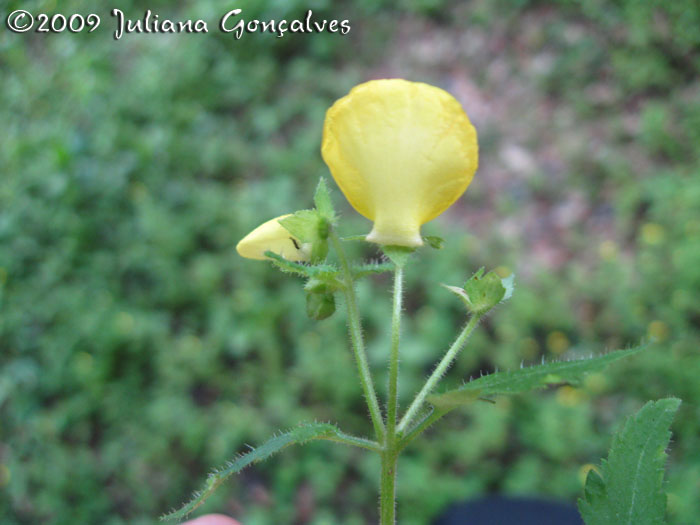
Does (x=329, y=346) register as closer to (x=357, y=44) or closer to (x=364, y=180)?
(x=364, y=180)

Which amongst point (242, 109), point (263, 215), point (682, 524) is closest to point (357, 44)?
point (242, 109)

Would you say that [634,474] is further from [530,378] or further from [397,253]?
[397,253]

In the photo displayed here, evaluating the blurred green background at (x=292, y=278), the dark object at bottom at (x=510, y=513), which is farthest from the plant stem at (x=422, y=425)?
the blurred green background at (x=292, y=278)

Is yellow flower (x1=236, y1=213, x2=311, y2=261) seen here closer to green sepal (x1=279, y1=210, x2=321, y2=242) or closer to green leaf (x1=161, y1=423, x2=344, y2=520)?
green sepal (x1=279, y1=210, x2=321, y2=242)

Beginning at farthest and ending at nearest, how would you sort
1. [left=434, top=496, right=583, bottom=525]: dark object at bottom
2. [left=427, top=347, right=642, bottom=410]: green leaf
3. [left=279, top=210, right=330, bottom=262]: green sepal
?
[left=434, top=496, right=583, bottom=525]: dark object at bottom
[left=279, top=210, right=330, bottom=262]: green sepal
[left=427, top=347, right=642, bottom=410]: green leaf

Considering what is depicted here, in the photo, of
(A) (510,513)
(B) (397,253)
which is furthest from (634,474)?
(A) (510,513)

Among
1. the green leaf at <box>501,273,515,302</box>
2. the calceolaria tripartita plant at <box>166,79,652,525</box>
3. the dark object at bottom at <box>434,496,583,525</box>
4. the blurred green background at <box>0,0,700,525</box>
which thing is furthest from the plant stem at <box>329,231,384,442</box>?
the blurred green background at <box>0,0,700,525</box>

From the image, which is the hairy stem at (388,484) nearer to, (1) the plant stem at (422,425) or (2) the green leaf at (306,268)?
(1) the plant stem at (422,425)
